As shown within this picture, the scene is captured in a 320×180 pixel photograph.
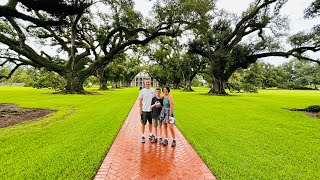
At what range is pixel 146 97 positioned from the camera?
225 inches

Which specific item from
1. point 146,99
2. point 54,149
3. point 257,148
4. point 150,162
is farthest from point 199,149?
point 54,149

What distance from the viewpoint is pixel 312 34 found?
18.9 metres

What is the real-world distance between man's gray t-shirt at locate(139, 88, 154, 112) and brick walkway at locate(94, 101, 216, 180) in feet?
3.25

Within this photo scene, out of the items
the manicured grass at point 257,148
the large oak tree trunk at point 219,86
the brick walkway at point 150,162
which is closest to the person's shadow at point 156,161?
the brick walkway at point 150,162

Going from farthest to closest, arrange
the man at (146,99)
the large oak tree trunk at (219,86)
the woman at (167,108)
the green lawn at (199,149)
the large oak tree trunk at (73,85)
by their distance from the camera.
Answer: the large oak tree trunk at (219,86)
the large oak tree trunk at (73,85)
the man at (146,99)
the woman at (167,108)
the green lawn at (199,149)

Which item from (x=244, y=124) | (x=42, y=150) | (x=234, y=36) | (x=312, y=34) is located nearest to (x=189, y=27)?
(x=234, y=36)

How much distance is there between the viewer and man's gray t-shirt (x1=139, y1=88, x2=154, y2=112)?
571 cm

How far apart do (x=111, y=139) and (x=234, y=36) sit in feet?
83.5

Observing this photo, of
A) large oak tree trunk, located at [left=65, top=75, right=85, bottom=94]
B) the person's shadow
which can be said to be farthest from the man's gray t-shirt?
large oak tree trunk, located at [left=65, top=75, right=85, bottom=94]

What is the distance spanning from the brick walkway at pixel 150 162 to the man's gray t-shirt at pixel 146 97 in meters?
0.99

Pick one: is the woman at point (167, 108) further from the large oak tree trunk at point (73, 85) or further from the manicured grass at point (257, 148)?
the large oak tree trunk at point (73, 85)

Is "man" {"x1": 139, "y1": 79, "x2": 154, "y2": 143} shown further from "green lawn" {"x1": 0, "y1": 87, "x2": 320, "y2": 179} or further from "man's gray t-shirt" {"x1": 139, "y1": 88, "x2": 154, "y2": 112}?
"green lawn" {"x1": 0, "y1": 87, "x2": 320, "y2": 179}

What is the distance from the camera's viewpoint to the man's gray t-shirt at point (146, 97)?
5.71m

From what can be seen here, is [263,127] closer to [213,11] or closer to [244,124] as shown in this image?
[244,124]
